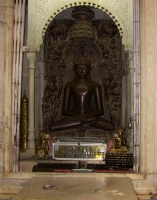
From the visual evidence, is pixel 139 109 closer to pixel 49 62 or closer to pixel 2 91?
pixel 2 91

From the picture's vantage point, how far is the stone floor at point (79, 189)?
2.43 metres

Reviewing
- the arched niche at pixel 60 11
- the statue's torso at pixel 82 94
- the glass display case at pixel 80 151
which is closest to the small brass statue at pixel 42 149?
the glass display case at pixel 80 151

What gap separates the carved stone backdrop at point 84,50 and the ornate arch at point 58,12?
47.0 inches

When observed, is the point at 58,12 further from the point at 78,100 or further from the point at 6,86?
the point at 6,86

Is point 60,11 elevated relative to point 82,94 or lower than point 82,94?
elevated

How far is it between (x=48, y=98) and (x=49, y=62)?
768mm

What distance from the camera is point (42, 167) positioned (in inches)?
210

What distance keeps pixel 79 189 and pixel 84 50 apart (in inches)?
210

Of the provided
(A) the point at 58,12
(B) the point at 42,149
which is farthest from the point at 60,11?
(B) the point at 42,149

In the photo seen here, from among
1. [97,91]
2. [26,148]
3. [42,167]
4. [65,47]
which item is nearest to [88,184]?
[42,167]

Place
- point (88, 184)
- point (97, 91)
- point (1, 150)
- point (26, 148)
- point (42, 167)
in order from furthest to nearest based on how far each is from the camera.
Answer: point (97, 91) → point (26, 148) → point (42, 167) → point (1, 150) → point (88, 184)

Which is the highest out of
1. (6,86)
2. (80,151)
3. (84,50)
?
(84,50)

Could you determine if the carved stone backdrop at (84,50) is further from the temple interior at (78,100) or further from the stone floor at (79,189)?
the stone floor at (79,189)

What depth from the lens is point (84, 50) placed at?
7672 mm
